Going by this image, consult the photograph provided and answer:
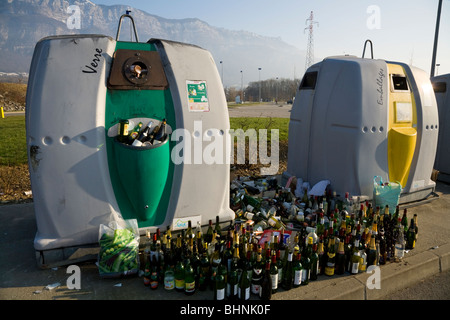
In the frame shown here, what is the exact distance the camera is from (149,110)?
3418 millimetres

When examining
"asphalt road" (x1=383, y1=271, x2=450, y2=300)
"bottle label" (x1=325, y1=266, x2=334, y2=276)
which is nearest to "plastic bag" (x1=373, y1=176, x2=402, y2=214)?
"asphalt road" (x1=383, y1=271, x2=450, y2=300)

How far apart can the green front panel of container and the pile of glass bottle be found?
0.38 metres

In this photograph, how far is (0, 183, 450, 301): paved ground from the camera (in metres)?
2.87

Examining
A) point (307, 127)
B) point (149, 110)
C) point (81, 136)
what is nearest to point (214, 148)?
point (149, 110)

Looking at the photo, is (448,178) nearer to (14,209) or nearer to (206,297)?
(206,297)

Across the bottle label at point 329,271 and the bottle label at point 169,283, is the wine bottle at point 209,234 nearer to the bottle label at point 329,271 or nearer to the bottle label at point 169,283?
the bottle label at point 169,283

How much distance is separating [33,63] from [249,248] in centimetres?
312

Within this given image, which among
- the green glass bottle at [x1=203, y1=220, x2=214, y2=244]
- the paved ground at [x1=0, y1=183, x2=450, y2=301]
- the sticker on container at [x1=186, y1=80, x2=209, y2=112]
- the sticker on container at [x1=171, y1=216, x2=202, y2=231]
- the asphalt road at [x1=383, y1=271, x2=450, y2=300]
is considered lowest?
the asphalt road at [x1=383, y1=271, x2=450, y2=300]

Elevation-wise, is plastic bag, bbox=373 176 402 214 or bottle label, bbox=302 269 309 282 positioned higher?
plastic bag, bbox=373 176 402 214

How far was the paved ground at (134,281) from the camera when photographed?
2866 mm

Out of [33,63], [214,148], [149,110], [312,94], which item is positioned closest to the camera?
[33,63]

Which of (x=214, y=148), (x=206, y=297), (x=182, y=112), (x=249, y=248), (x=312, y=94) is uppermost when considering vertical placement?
(x=312, y=94)

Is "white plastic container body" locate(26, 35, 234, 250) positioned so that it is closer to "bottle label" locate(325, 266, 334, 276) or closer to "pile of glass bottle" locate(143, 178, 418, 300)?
"pile of glass bottle" locate(143, 178, 418, 300)

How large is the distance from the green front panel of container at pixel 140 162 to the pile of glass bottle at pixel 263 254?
1.24 ft
